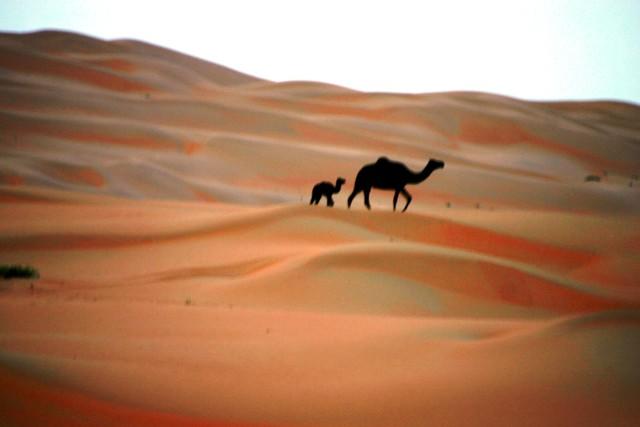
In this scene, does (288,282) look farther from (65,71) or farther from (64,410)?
(65,71)

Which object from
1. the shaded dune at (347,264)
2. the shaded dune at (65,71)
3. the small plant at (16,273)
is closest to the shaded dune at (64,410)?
the shaded dune at (347,264)

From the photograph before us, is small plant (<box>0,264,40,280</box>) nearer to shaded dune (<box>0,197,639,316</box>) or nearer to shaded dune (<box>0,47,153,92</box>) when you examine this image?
shaded dune (<box>0,197,639,316</box>)

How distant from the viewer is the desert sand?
593 cm

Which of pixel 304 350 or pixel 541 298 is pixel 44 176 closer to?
pixel 541 298

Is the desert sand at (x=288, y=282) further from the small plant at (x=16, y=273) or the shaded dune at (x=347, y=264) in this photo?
the small plant at (x=16, y=273)

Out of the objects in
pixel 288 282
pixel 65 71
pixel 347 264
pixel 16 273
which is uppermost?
pixel 65 71

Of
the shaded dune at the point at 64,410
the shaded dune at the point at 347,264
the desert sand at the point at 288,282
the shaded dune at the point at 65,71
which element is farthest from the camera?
the shaded dune at the point at 65,71

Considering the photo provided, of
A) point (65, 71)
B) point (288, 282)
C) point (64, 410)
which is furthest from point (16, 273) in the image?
point (65, 71)

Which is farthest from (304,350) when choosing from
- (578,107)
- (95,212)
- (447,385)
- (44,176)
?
(578,107)

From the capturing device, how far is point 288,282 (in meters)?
11.9

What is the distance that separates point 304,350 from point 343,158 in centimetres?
2754

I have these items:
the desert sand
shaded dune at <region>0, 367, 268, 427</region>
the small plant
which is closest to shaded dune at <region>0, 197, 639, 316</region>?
the desert sand

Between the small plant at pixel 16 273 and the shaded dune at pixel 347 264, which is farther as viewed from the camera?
the small plant at pixel 16 273

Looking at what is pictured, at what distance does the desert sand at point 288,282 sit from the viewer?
5.93m
